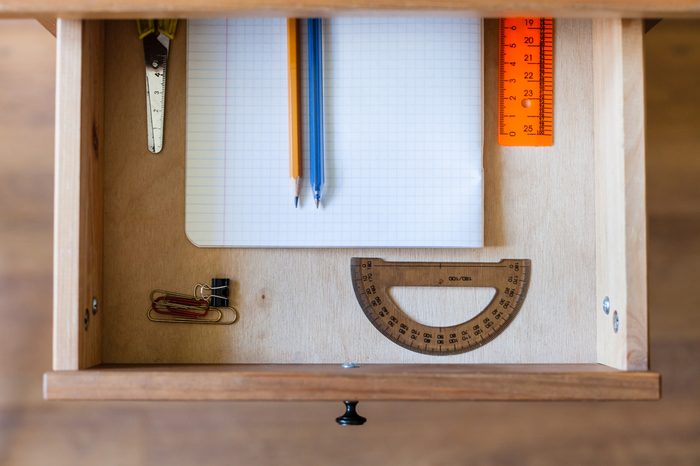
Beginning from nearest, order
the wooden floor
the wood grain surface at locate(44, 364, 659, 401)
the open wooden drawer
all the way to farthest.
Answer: the wood grain surface at locate(44, 364, 659, 401) < the open wooden drawer < the wooden floor

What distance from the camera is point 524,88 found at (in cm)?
85

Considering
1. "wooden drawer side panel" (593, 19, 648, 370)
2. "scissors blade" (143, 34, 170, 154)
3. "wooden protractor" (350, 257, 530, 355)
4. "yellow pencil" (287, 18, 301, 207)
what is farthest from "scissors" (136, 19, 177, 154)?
"wooden drawer side panel" (593, 19, 648, 370)

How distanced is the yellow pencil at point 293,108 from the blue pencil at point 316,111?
0.01 metres

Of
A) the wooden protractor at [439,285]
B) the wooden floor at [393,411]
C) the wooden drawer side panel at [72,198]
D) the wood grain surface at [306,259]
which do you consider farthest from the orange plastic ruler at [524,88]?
the wooden drawer side panel at [72,198]

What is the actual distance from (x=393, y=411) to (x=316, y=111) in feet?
1.25

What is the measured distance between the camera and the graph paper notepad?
833 mm

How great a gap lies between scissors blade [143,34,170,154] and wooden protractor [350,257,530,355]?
23cm

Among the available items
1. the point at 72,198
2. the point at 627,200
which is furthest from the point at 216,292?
the point at 627,200

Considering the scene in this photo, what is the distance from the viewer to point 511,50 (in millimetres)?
850

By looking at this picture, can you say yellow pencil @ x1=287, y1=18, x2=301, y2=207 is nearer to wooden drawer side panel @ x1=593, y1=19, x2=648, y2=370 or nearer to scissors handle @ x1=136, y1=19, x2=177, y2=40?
scissors handle @ x1=136, y1=19, x2=177, y2=40

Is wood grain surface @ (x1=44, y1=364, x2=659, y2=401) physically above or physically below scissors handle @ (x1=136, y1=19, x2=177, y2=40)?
below

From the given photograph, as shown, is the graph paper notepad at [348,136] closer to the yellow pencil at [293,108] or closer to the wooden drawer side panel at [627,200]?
the yellow pencil at [293,108]

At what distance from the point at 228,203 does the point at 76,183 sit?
145 millimetres

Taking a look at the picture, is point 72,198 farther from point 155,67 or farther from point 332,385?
point 332,385
